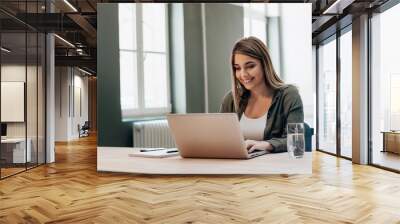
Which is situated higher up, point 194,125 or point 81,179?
point 194,125

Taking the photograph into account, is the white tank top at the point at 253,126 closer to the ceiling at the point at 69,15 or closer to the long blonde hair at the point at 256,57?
the long blonde hair at the point at 256,57

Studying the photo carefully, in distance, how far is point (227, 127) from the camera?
550 cm


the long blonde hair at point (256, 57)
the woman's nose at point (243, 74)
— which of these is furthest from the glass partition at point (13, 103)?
the woman's nose at point (243, 74)

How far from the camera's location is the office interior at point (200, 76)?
592cm

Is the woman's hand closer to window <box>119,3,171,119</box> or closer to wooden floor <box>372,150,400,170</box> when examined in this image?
window <box>119,3,171,119</box>

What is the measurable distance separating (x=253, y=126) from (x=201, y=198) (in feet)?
5.08

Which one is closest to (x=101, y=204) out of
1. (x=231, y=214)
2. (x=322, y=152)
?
(x=231, y=214)

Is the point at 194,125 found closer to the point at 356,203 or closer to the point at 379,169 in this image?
the point at 356,203

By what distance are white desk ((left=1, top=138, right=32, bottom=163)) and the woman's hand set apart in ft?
11.9

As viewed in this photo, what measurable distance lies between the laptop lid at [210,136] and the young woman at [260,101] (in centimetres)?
29

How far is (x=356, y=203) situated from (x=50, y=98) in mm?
6110

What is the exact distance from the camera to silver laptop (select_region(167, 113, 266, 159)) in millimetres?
5504

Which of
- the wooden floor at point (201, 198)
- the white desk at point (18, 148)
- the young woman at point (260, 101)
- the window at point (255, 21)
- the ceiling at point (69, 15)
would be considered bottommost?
the wooden floor at point (201, 198)

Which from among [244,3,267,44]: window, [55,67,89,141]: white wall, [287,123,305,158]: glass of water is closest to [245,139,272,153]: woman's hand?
[287,123,305,158]: glass of water
